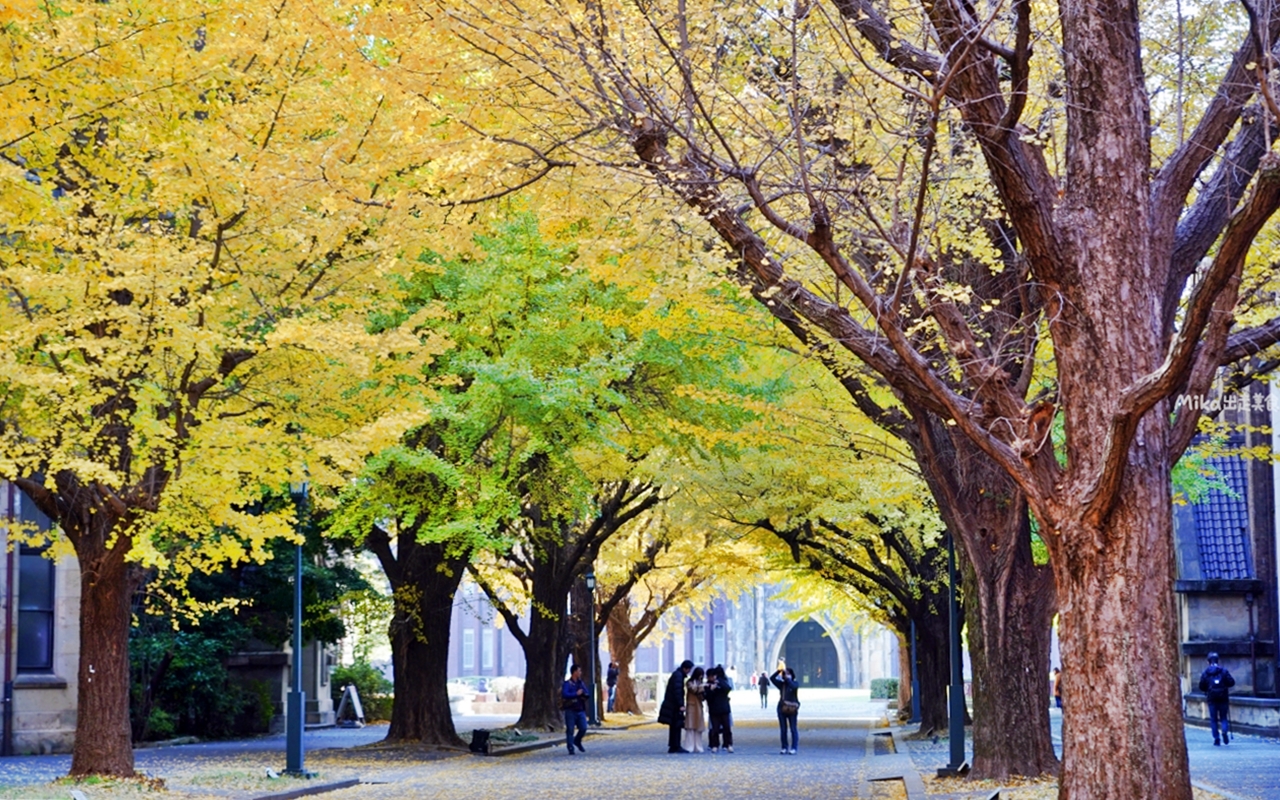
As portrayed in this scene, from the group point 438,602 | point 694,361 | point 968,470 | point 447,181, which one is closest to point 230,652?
point 438,602

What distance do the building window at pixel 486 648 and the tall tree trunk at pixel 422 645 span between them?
2619 inches

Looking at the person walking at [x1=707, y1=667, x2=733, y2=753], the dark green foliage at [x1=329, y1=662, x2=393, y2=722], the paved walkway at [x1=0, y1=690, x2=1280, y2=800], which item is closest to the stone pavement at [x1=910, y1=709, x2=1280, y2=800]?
the paved walkway at [x1=0, y1=690, x2=1280, y2=800]

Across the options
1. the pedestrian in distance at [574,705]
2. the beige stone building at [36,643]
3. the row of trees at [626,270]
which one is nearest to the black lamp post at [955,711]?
the row of trees at [626,270]

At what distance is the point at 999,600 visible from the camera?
17719 millimetres

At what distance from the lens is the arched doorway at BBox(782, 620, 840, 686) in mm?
100812

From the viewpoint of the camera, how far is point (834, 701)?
249 feet

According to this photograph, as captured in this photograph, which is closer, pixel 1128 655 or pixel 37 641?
pixel 1128 655

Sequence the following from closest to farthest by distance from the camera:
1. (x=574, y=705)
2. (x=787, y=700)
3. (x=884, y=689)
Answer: (x=787, y=700), (x=574, y=705), (x=884, y=689)

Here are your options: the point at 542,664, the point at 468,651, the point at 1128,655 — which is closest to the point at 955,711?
the point at 1128,655

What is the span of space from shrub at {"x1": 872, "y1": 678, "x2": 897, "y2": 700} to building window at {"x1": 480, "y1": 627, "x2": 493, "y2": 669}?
25.6 meters

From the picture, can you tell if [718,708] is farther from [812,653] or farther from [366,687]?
[812,653]

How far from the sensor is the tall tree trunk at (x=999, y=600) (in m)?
17.5

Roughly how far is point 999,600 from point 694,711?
12215 millimetres

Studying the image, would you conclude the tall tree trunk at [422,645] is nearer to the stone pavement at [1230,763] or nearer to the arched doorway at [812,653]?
the stone pavement at [1230,763]
